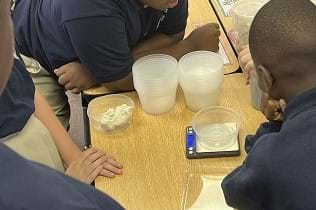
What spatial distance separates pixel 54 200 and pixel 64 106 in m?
1.22

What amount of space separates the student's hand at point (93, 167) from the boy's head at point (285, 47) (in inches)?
16.1

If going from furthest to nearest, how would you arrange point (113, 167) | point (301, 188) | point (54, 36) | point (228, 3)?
point (228, 3) < point (54, 36) < point (113, 167) < point (301, 188)

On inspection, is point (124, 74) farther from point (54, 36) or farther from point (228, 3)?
point (228, 3)

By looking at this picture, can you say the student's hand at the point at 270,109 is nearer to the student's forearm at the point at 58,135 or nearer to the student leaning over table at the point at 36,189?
the student's forearm at the point at 58,135

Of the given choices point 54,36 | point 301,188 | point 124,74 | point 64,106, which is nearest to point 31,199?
point 301,188

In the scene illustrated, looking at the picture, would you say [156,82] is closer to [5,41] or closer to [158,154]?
[158,154]

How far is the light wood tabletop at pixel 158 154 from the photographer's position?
116 centimetres

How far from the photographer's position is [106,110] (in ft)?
4.74

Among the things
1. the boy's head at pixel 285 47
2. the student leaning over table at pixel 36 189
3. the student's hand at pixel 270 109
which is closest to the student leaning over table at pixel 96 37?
the student's hand at pixel 270 109

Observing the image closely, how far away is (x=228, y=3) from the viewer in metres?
1.82

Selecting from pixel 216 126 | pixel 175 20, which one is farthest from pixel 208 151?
pixel 175 20

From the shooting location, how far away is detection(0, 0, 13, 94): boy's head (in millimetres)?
535

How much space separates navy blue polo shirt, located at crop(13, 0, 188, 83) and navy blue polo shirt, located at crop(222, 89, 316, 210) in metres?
0.61

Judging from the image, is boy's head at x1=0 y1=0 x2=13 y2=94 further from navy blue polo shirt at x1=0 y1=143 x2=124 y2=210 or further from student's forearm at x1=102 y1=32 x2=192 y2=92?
student's forearm at x1=102 y1=32 x2=192 y2=92
